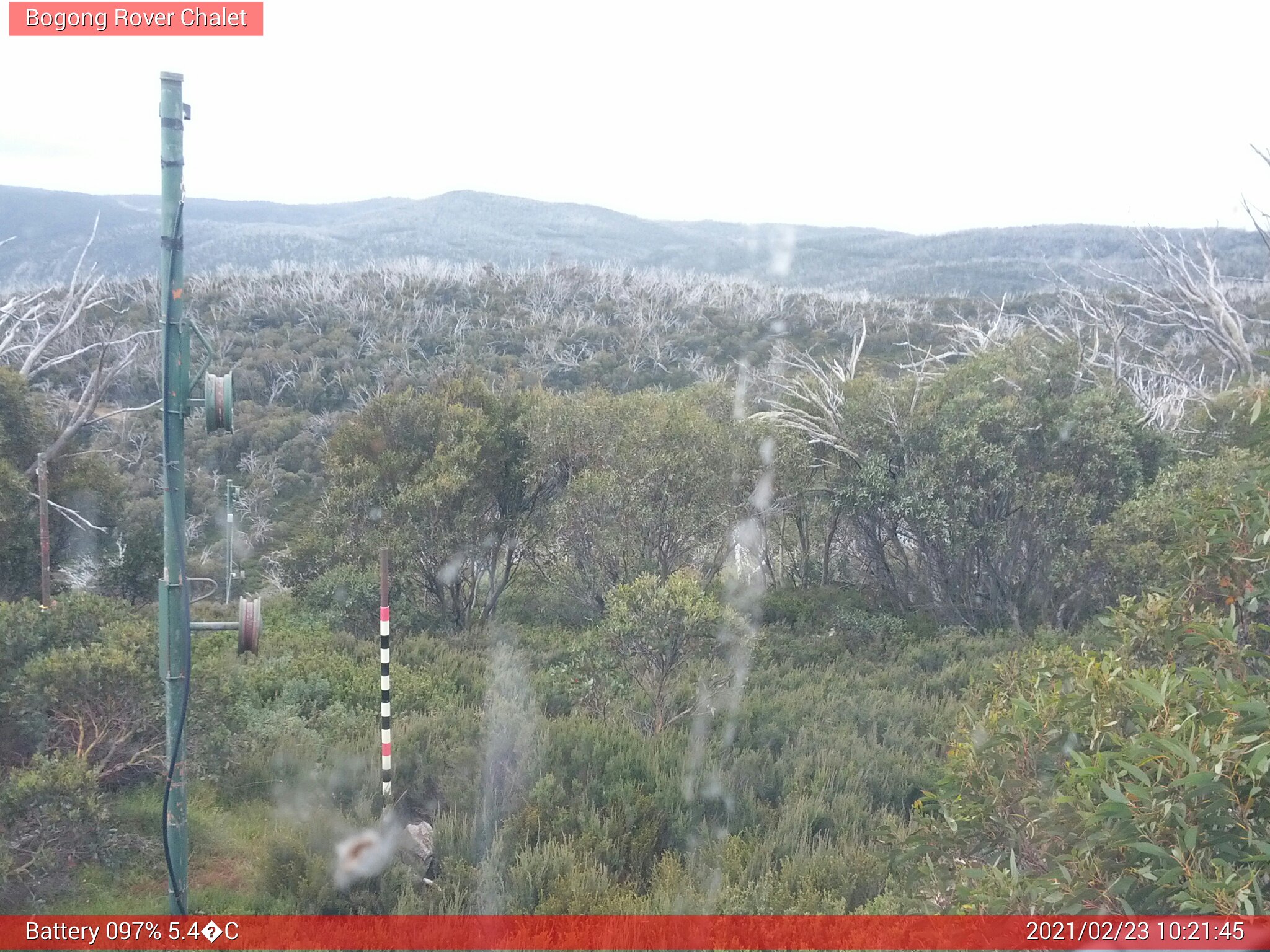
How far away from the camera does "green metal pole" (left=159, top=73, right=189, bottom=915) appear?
3854 millimetres

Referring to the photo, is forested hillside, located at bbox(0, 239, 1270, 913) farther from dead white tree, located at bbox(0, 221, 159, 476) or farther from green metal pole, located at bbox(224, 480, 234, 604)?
green metal pole, located at bbox(224, 480, 234, 604)

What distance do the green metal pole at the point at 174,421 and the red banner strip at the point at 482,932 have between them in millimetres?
579

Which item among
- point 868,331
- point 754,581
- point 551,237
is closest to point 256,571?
point 754,581

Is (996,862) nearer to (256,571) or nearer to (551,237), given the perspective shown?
(256,571)

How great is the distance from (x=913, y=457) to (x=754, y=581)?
319 centimetres

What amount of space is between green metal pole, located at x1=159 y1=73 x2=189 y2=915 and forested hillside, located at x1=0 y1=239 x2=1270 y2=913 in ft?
4.91

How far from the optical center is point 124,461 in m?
24.4

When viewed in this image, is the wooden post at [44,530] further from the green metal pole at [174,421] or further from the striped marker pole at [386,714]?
the green metal pole at [174,421]

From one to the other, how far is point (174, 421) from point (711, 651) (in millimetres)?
5947

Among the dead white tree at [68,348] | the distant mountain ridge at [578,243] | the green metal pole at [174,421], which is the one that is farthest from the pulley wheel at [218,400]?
the distant mountain ridge at [578,243]

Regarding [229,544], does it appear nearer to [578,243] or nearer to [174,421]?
[174,421]

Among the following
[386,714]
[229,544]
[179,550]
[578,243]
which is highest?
[578,243]

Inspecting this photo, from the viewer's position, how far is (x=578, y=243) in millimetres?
73688

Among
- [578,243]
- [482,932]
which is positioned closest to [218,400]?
[482,932]
